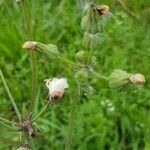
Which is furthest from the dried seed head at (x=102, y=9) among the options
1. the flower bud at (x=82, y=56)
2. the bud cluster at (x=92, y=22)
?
the flower bud at (x=82, y=56)

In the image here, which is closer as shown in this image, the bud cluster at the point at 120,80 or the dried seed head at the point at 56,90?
the bud cluster at the point at 120,80

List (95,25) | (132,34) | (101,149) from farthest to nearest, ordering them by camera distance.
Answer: (132,34), (101,149), (95,25)

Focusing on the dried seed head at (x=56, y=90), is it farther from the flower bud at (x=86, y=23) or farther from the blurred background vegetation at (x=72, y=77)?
the blurred background vegetation at (x=72, y=77)

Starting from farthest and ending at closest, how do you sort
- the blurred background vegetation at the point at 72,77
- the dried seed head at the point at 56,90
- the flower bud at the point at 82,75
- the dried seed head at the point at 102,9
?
1. the blurred background vegetation at the point at 72,77
2. the dried seed head at the point at 56,90
3. the flower bud at the point at 82,75
4. the dried seed head at the point at 102,9

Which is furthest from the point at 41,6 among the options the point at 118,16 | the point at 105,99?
the point at 105,99

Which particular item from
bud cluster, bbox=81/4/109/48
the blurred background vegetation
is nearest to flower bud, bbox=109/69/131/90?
bud cluster, bbox=81/4/109/48

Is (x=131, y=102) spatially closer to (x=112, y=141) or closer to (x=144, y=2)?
(x=112, y=141)

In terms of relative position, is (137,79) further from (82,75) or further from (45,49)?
(45,49)

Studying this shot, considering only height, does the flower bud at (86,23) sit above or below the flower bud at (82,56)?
above

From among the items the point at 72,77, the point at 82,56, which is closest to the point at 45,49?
the point at 82,56
